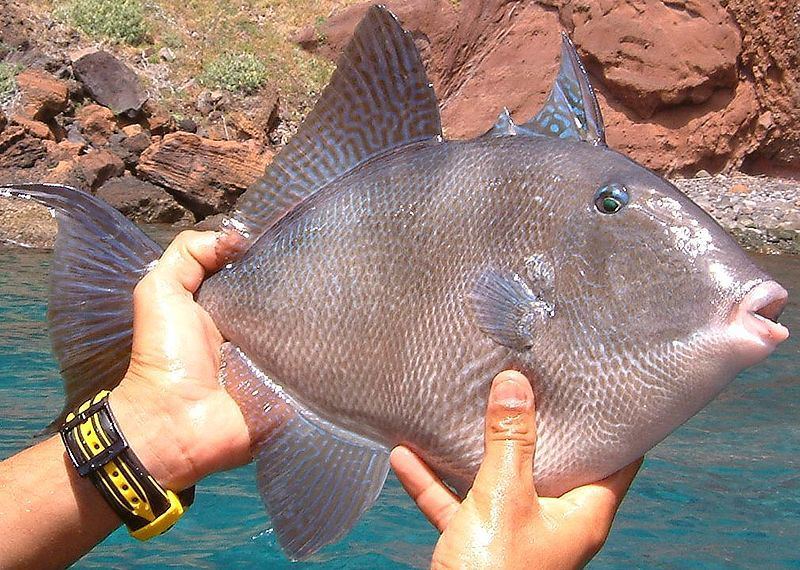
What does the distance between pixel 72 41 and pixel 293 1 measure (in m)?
5.50

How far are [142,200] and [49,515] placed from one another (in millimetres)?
10736

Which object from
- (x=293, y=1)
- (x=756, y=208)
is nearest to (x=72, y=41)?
(x=293, y=1)

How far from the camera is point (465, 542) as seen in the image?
Answer: 151 centimetres

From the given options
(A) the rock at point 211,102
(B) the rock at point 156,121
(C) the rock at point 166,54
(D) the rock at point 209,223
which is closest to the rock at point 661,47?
(A) the rock at point 211,102

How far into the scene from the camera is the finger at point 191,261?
1.93 metres

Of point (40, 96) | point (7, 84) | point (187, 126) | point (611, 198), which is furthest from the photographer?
point (187, 126)

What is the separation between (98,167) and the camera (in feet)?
40.3

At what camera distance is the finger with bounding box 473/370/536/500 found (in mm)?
1467

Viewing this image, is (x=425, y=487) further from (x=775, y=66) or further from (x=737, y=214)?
(x=775, y=66)

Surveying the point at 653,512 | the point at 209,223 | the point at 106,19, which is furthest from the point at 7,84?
the point at 653,512

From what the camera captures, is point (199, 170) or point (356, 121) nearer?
point (356, 121)

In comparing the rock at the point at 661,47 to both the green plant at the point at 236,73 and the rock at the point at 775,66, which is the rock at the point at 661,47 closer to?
the rock at the point at 775,66

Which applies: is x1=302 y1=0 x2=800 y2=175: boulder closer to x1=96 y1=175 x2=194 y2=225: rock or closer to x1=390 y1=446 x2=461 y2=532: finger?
x1=96 y1=175 x2=194 y2=225: rock

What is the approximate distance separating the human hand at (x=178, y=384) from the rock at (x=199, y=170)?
35.5ft
